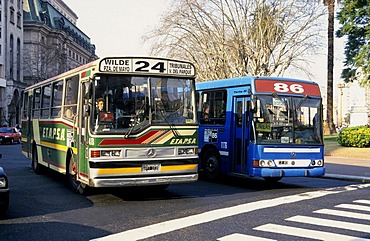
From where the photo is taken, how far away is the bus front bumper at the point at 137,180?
30.8 feet

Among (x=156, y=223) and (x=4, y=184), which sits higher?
(x=4, y=184)

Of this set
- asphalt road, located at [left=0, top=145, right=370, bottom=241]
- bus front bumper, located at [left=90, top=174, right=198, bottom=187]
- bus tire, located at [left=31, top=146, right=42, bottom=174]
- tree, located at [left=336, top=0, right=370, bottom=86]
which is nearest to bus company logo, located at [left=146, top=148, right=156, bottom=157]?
bus front bumper, located at [left=90, top=174, right=198, bottom=187]

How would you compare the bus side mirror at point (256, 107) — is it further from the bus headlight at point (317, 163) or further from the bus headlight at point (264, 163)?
the bus headlight at point (317, 163)

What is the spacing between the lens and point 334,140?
29.9 metres

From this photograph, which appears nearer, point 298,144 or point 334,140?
point 298,144

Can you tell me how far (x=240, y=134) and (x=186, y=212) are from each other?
13.7ft

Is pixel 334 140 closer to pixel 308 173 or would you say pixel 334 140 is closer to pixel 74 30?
pixel 308 173

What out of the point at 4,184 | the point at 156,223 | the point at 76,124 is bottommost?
the point at 156,223

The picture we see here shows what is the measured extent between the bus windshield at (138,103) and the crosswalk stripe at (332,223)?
3103 mm

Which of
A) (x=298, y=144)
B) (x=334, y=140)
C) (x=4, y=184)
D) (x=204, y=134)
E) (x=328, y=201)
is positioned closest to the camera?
(x=4, y=184)

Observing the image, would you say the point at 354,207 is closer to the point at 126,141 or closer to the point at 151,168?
the point at 151,168

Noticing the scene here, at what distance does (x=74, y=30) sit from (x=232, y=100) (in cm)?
9352

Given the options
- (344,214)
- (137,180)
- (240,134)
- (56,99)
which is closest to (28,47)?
(56,99)

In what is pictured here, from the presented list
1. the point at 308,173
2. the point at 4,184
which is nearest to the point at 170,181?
the point at 4,184
